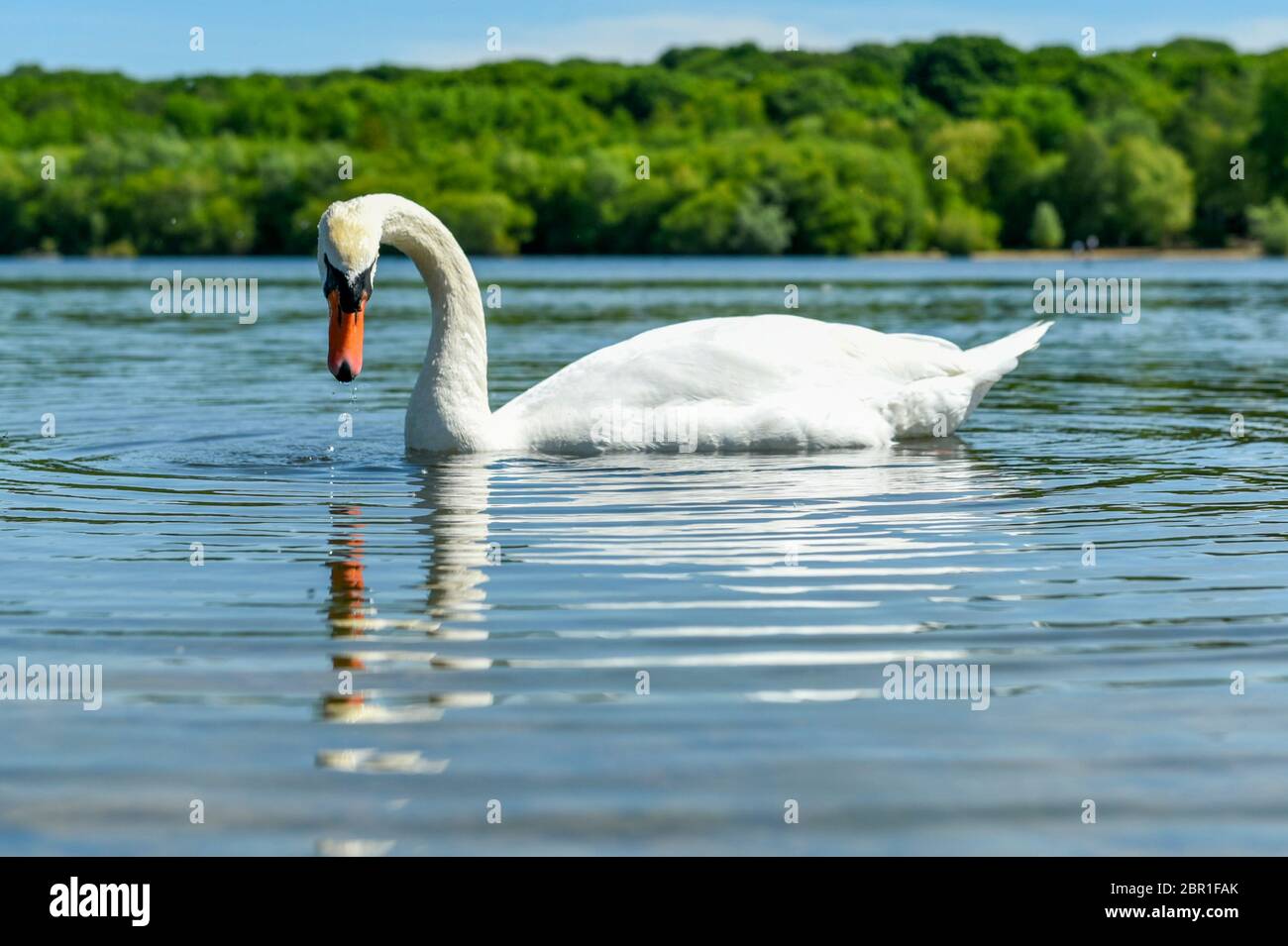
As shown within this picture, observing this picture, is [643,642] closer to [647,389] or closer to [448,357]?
[647,389]

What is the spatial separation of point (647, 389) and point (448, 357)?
140 centimetres

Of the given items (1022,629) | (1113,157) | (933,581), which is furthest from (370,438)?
(1113,157)

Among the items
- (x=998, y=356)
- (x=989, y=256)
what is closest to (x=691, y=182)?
(x=989, y=256)

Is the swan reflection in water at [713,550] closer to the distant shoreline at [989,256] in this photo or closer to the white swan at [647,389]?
the white swan at [647,389]

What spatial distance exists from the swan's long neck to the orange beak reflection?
1.69 metres

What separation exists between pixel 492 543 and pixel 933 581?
231 centimetres

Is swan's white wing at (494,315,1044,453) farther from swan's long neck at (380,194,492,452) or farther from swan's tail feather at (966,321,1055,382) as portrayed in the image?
swan's tail feather at (966,321,1055,382)

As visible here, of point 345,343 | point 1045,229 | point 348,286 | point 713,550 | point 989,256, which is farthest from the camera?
point 989,256

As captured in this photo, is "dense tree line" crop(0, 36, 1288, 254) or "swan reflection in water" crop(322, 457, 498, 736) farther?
"dense tree line" crop(0, 36, 1288, 254)

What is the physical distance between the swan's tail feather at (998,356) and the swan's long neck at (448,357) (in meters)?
3.83

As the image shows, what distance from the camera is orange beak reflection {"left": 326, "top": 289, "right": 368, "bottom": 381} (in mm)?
10867

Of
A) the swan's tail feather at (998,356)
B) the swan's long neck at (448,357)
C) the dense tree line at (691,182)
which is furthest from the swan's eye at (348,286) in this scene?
the dense tree line at (691,182)

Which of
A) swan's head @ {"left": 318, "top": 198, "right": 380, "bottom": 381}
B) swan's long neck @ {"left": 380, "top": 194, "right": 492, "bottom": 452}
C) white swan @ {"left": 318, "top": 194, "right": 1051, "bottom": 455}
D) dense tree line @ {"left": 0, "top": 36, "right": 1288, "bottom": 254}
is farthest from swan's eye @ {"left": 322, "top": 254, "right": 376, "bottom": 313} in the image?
dense tree line @ {"left": 0, "top": 36, "right": 1288, "bottom": 254}

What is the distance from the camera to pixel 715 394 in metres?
12.6
